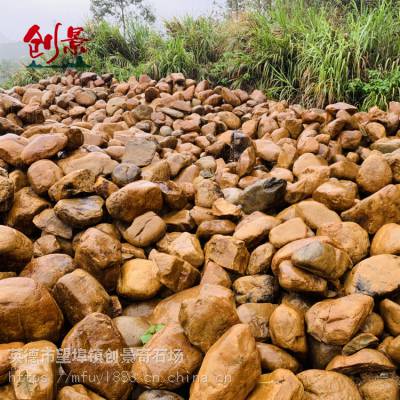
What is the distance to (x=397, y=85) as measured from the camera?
3896 millimetres

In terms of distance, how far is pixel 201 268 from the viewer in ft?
7.20

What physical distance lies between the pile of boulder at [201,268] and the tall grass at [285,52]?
940 mm

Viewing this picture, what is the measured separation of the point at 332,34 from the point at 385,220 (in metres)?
3.32

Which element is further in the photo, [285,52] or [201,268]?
[285,52]

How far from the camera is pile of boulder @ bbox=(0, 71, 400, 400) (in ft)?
5.10

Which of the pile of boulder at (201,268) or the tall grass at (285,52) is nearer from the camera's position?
the pile of boulder at (201,268)

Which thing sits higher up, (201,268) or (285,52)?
(285,52)

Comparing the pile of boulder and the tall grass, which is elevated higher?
the tall grass

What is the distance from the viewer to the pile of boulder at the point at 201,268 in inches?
61.2

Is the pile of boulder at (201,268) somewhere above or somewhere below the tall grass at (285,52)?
below

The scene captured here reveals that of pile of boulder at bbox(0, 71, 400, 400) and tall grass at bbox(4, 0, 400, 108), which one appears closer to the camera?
pile of boulder at bbox(0, 71, 400, 400)

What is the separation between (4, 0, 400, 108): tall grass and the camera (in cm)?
412

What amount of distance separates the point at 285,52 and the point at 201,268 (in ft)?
11.6

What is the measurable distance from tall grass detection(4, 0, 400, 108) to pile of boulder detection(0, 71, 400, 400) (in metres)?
0.94
